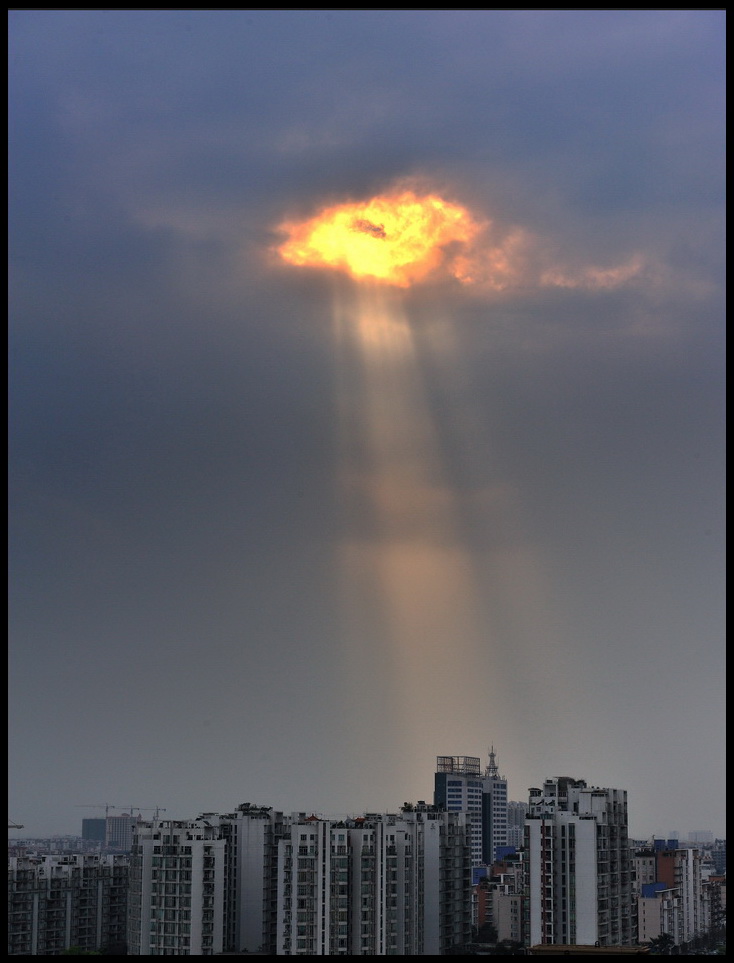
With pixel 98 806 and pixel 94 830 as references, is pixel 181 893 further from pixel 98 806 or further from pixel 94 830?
pixel 94 830

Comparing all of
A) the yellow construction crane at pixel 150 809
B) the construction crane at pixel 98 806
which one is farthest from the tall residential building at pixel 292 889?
the construction crane at pixel 98 806

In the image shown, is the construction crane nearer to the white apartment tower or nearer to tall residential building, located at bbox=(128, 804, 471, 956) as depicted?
tall residential building, located at bbox=(128, 804, 471, 956)

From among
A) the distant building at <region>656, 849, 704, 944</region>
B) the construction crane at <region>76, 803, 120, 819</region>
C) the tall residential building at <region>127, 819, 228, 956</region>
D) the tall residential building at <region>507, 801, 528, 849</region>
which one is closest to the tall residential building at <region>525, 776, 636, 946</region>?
the distant building at <region>656, 849, 704, 944</region>

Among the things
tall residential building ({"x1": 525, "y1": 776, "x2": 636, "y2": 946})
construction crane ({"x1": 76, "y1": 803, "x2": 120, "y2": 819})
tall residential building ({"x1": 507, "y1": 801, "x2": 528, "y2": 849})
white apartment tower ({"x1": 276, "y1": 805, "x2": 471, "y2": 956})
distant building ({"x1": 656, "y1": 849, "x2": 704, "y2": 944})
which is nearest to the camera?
white apartment tower ({"x1": 276, "y1": 805, "x2": 471, "y2": 956})

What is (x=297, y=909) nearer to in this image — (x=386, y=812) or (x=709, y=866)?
(x=386, y=812)

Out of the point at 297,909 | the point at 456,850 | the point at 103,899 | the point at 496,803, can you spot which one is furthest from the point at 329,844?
the point at 496,803
